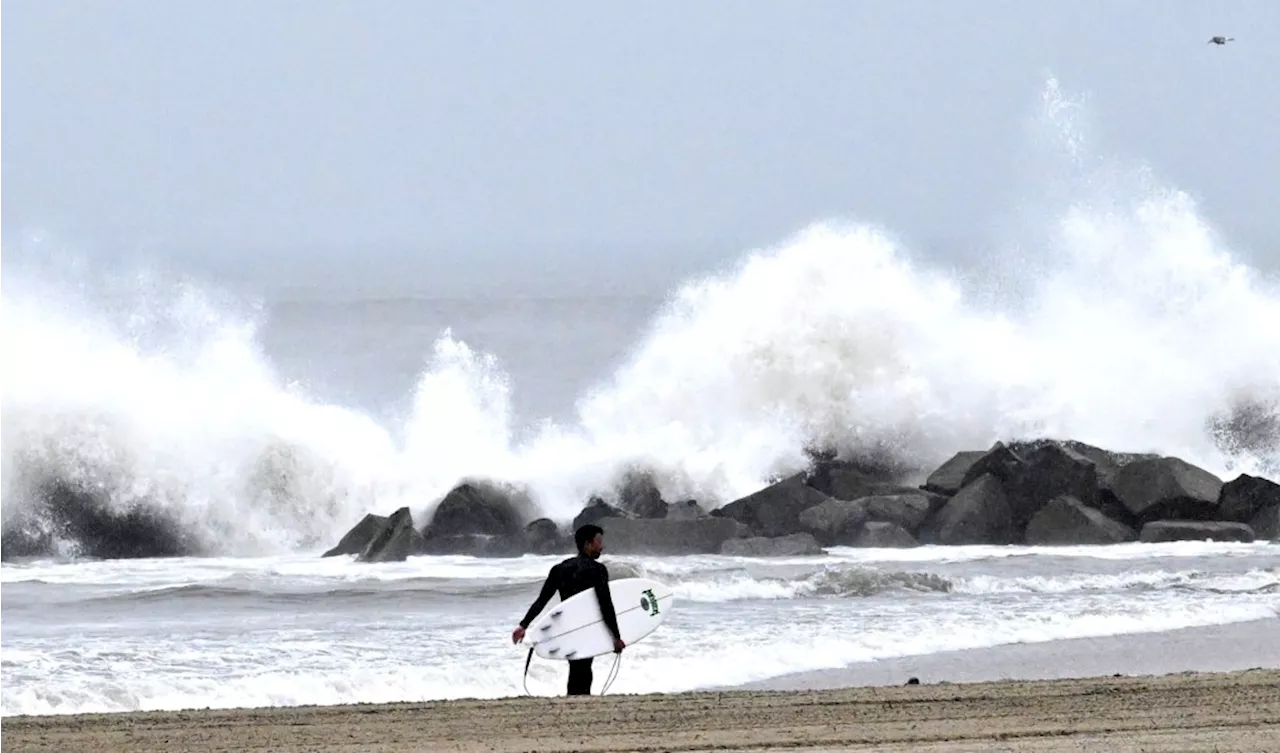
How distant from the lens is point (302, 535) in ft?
72.3

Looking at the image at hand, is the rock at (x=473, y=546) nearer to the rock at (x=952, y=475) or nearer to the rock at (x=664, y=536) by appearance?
the rock at (x=664, y=536)

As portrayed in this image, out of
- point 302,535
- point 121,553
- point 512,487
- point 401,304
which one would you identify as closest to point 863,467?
point 512,487

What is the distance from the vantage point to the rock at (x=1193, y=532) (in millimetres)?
19141

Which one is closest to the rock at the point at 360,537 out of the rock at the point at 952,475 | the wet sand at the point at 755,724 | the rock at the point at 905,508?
the rock at the point at 905,508

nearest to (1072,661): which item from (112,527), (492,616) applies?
(492,616)

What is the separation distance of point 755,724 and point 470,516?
11.9 m

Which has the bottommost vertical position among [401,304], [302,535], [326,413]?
[302,535]

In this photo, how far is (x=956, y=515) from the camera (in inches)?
766

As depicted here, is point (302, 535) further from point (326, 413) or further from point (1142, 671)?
point (1142, 671)

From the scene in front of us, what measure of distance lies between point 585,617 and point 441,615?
5.13 m

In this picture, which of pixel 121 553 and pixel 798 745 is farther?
pixel 121 553

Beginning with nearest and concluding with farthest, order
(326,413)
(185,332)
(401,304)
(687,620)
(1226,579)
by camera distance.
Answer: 1. (687,620)
2. (1226,579)
3. (326,413)
4. (185,332)
5. (401,304)

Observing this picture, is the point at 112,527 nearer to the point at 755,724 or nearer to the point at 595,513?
the point at 595,513

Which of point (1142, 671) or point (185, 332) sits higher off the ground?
point (185, 332)
